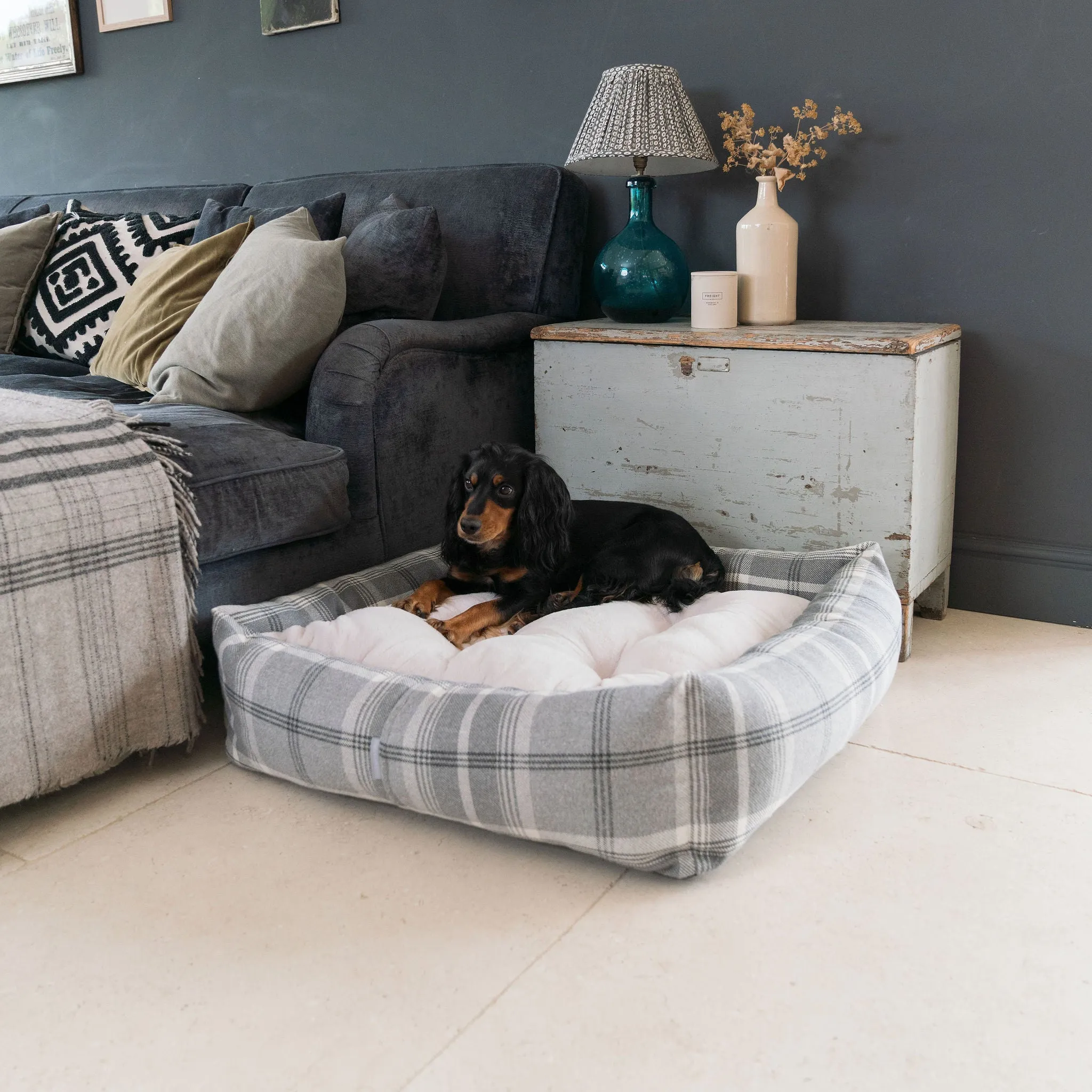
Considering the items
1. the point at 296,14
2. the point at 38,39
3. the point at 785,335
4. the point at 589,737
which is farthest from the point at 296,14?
the point at 589,737

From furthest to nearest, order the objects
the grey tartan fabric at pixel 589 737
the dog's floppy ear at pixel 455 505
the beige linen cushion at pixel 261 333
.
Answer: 1. the beige linen cushion at pixel 261 333
2. the dog's floppy ear at pixel 455 505
3. the grey tartan fabric at pixel 589 737

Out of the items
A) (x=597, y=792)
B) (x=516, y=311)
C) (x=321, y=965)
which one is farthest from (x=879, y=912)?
(x=516, y=311)

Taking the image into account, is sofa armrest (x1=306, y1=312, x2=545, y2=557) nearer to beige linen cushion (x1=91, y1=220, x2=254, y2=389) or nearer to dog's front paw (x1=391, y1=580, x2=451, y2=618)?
dog's front paw (x1=391, y1=580, x2=451, y2=618)

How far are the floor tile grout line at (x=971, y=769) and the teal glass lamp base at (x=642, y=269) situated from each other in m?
1.12

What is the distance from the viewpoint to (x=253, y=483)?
68.8 inches

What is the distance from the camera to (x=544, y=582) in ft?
6.18

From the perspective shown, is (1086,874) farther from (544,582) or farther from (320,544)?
(320,544)

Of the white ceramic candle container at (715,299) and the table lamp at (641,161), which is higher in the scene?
the table lamp at (641,161)

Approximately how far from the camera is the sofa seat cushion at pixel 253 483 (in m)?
1.69

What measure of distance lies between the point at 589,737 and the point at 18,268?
2.25m

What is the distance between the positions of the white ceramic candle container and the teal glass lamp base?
0.15 metres

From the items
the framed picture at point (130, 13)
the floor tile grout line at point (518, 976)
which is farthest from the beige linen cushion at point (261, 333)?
the framed picture at point (130, 13)

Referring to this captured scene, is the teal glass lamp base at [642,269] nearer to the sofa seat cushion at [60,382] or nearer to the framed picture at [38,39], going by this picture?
the sofa seat cushion at [60,382]

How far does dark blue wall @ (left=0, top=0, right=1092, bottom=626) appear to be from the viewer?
81.8 inches
